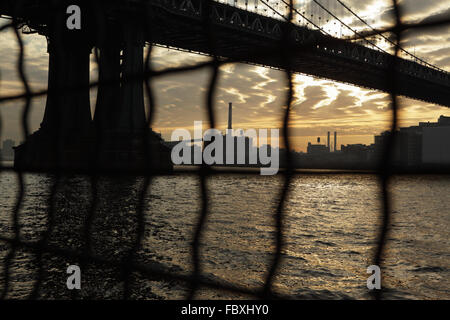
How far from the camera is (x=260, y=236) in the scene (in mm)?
14031

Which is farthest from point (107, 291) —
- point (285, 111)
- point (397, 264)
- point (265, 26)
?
point (265, 26)

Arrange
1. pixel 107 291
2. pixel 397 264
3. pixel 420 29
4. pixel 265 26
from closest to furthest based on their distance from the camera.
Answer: pixel 420 29 → pixel 107 291 → pixel 397 264 → pixel 265 26

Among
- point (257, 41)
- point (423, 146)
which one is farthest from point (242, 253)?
point (423, 146)

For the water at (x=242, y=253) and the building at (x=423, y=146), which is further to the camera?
the water at (x=242, y=253)

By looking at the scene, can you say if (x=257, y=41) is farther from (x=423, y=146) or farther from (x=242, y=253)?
(x=242, y=253)

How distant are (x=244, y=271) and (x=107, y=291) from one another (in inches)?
136

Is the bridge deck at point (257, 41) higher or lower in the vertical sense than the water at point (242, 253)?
higher

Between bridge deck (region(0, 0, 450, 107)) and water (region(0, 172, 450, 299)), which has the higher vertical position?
bridge deck (region(0, 0, 450, 107))

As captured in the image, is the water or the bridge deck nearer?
the bridge deck

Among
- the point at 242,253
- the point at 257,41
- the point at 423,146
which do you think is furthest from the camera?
the point at 423,146

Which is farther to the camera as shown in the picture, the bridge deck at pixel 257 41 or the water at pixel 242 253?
the water at pixel 242 253

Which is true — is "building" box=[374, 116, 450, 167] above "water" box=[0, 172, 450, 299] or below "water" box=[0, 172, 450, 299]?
above

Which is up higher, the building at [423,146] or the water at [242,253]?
the building at [423,146]

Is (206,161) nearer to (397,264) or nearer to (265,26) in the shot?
(397,264)
